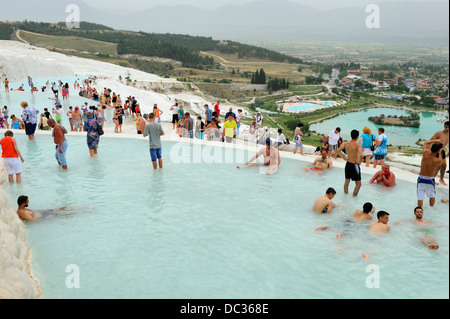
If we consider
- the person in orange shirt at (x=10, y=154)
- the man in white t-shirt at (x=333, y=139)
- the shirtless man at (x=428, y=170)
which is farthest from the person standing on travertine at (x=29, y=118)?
the shirtless man at (x=428, y=170)

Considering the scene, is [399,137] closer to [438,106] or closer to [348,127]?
[348,127]

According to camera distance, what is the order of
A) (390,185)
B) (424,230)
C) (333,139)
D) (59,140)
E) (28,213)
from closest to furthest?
(424,230)
(28,213)
(390,185)
(59,140)
(333,139)

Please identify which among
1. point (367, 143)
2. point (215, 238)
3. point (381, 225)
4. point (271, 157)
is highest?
point (367, 143)

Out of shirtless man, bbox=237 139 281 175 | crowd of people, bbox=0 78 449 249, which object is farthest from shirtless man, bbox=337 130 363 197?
shirtless man, bbox=237 139 281 175

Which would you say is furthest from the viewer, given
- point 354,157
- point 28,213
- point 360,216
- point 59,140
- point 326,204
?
point 59,140

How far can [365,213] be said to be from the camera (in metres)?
7.32

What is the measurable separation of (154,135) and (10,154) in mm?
3368

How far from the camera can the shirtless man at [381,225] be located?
6.86 m

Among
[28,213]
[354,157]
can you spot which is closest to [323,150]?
[354,157]

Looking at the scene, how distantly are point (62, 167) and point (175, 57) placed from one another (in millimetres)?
141771

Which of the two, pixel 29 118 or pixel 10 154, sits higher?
pixel 29 118

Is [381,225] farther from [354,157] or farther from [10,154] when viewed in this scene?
[10,154]

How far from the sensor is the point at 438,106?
123875 millimetres

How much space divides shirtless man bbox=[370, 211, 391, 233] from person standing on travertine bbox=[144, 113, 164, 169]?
18.5 feet
